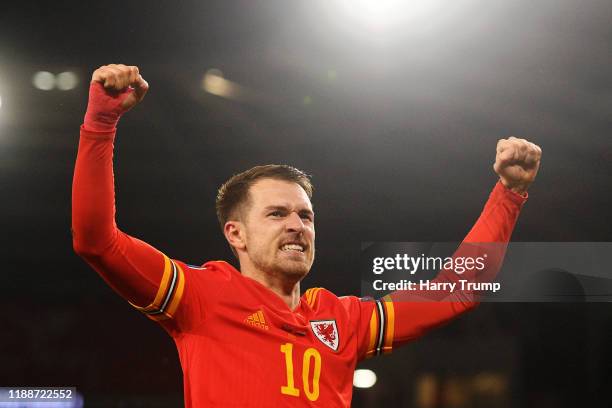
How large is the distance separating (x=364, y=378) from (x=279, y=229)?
2.76 metres

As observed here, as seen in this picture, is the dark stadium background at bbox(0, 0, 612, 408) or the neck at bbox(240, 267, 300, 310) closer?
the neck at bbox(240, 267, 300, 310)

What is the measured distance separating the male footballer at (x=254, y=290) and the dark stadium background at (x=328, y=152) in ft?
6.05

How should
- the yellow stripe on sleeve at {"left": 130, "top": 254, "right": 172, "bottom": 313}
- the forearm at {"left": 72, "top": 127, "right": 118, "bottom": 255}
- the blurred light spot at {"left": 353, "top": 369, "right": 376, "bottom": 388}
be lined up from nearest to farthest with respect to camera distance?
the forearm at {"left": 72, "top": 127, "right": 118, "bottom": 255}, the yellow stripe on sleeve at {"left": 130, "top": 254, "right": 172, "bottom": 313}, the blurred light spot at {"left": 353, "top": 369, "right": 376, "bottom": 388}

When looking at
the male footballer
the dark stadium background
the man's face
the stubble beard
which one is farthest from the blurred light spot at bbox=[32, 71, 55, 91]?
the stubble beard

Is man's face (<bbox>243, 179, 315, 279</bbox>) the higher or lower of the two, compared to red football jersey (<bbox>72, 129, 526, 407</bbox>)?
higher

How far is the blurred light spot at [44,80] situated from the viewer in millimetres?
3570

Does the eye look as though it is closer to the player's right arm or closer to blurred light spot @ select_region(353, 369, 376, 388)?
the player's right arm

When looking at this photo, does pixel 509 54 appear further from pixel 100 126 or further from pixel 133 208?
pixel 100 126

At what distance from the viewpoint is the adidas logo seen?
5.03 ft

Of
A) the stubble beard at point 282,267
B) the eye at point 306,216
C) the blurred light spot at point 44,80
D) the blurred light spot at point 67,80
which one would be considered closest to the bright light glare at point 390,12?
the blurred light spot at point 67,80

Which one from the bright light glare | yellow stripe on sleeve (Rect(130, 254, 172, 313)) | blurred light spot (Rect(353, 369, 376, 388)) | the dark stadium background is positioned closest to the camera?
yellow stripe on sleeve (Rect(130, 254, 172, 313))

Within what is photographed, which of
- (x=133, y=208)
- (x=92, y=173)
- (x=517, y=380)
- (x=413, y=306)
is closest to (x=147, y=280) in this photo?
(x=92, y=173)

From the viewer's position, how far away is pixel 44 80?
3582mm

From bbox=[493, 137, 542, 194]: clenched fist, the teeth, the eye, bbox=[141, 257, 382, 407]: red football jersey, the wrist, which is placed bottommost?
bbox=[141, 257, 382, 407]: red football jersey
